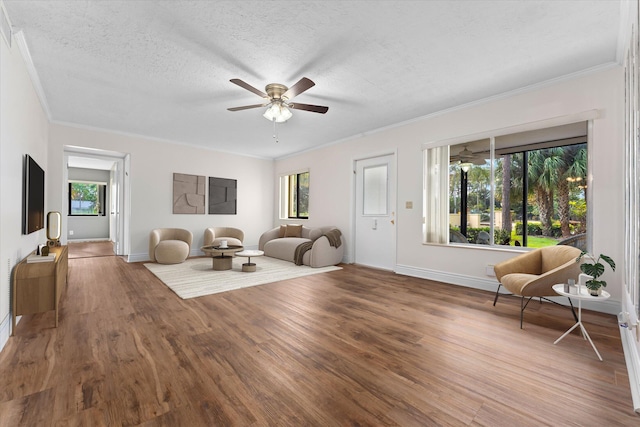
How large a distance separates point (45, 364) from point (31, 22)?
2.80m

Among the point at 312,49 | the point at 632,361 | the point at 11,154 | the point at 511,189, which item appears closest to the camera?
the point at 632,361

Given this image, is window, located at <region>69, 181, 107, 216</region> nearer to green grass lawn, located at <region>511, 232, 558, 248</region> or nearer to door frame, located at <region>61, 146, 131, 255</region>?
door frame, located at <region>61, 146, 131, 255</region>

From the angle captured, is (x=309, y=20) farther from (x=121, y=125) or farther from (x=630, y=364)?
(x=121, y=125)

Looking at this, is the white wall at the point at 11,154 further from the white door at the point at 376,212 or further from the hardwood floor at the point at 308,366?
the white door at the point at 376,212

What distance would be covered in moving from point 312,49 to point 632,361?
11.5 feet

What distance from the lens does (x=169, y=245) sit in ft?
18.0

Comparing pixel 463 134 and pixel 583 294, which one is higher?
pixel 463 134

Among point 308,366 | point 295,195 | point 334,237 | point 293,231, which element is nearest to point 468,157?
point 334,237

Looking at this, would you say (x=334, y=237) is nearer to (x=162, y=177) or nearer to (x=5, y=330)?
(x=162, y=177)

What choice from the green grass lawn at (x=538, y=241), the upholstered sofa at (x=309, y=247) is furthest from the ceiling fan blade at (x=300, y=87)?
the green grass lawn at (x=538, y=241)

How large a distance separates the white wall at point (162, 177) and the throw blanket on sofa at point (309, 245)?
267 centimetres

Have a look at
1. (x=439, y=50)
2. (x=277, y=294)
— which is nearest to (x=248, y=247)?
(x=277, y=294)

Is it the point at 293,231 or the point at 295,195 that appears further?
the point at 295,195

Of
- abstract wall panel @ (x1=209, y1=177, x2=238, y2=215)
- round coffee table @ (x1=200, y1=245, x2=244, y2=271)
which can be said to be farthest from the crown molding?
abstract wall panel @ (x1=209, y1=177, x2=238, y2=215)
